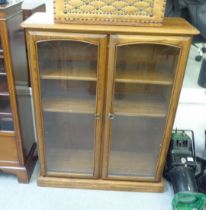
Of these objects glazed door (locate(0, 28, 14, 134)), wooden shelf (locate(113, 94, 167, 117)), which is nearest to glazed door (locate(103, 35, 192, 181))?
wooden shelf (locate(113, 94, 167, 117))

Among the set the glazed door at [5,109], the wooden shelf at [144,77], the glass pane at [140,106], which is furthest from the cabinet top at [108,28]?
the glazed door at [5,109]

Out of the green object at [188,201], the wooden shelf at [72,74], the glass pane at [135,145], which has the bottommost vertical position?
the green object at [188,201]

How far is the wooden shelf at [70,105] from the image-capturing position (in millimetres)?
1555

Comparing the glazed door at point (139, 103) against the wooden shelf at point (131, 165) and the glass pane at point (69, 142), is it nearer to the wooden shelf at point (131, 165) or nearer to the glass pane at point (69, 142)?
the wooden shelf at point (131, 165)

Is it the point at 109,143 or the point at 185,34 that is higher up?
the point at 185,34

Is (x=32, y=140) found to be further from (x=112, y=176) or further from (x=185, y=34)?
(x=185, y=34)

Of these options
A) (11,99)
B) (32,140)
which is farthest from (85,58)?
(32,140)

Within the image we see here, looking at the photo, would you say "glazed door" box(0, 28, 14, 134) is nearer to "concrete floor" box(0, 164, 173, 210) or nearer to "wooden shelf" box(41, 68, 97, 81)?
"wooden shelf" box(41, 68, 97, 81)

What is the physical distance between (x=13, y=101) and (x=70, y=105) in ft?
1.14

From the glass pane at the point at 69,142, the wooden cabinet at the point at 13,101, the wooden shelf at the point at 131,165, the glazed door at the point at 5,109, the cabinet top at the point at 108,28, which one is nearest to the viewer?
the cabinet top at the point at 108,28

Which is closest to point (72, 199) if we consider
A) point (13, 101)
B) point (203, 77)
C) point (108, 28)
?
point (13, 101)

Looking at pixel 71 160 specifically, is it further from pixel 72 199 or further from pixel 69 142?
pixel 72 199

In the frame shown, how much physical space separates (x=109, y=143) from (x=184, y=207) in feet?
2.06

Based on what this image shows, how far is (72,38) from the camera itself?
1287 millimetres
